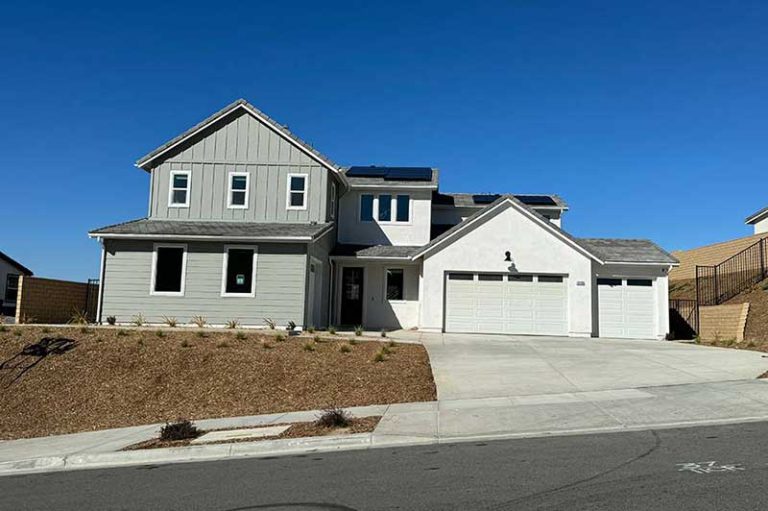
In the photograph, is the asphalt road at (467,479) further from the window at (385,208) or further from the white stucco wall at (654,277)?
the window at (385,208)

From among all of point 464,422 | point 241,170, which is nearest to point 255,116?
point 241,170

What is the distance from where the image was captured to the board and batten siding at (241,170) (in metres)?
23.9

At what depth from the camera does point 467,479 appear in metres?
7.13

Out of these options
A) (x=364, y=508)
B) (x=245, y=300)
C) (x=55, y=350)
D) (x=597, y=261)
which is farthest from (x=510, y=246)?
(x=364, y=508)

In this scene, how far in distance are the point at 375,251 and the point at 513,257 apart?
17.8 feet

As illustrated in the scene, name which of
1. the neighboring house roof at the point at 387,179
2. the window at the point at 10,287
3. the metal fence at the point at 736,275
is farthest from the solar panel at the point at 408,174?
the window at the point at 10,287

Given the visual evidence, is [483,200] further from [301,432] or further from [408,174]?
[301,432]

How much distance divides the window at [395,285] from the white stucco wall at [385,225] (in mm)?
1612

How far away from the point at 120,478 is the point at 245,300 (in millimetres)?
13348

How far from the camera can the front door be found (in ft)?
84.9

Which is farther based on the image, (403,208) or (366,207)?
(366,207)

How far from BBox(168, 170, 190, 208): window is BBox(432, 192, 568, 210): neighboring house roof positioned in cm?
1150

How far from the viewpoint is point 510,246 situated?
942 inches

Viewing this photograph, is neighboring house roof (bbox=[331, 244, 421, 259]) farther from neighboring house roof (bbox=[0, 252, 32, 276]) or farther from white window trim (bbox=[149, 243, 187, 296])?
neighboring house roof (bbox=[0, 252, 32, 276])
